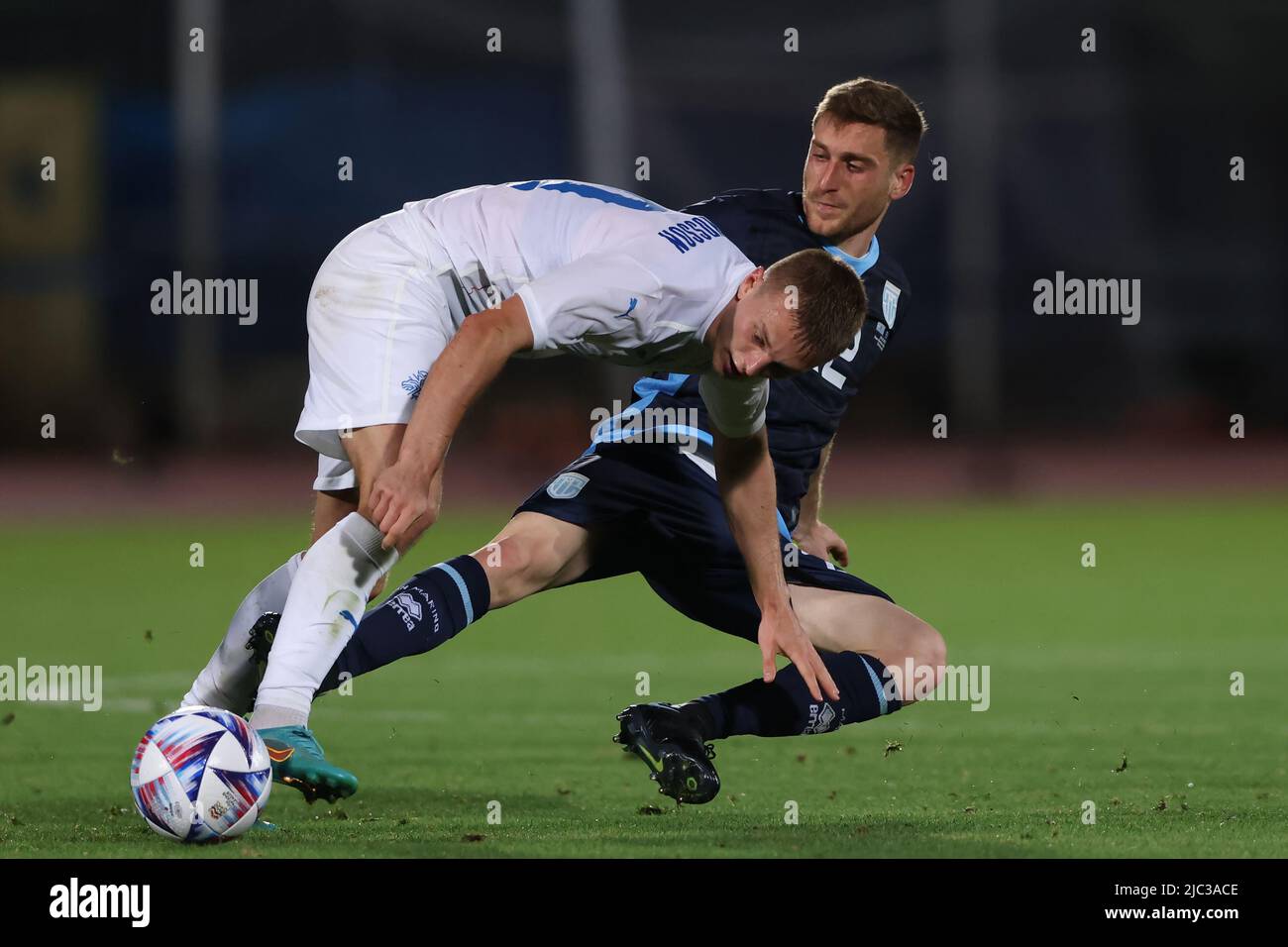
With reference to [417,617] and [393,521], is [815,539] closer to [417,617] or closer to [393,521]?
[417,617]

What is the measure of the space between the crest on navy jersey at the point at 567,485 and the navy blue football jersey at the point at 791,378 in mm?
231

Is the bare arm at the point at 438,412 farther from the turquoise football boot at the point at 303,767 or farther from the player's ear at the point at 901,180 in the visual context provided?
the player's ear at the point at 901,180

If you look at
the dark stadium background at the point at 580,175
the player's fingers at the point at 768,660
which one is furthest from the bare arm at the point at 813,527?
the dark stadium background at the point at 580,175

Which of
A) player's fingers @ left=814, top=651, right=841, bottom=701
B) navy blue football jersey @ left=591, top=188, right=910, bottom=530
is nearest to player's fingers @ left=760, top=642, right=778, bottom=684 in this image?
player's fingers @ left=814, top=651, right=841, bottom=701

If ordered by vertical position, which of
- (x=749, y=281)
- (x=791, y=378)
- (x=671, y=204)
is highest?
(x=671, y=204)

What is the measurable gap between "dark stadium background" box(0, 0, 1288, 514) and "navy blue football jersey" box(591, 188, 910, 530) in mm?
21344

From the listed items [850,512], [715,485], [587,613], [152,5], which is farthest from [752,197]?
[152,5]

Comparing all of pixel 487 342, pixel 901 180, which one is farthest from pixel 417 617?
pixel 901 180

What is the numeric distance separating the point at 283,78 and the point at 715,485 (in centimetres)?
2605

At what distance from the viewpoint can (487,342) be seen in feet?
14.4

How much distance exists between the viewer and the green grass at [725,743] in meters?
4.89

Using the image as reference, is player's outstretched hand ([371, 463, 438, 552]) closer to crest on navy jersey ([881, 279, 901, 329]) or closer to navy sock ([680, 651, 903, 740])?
navy sock ([680, 651, 903, 740])

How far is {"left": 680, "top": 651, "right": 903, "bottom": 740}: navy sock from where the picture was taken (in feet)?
18.2

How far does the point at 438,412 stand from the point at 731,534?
1.57m
